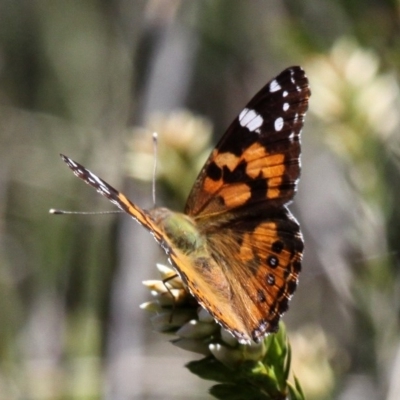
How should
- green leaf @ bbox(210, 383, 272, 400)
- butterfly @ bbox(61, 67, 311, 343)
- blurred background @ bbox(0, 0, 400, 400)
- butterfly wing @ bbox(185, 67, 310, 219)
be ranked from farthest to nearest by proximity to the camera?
blurred background @ bbox(0, 0, 400, 400) → butterfly wing @ bbox(185, 67, 310, 219) → butterfly @ bbox(61, 67, 311, 343) → green leaf @ bbox(210, 383, 272, 400)

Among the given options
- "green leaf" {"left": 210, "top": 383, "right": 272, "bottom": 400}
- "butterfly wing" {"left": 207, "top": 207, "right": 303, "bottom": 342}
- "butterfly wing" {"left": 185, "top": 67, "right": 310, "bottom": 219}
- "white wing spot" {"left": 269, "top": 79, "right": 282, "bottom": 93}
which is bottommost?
"green leaf" {"left": 210, "top": 383, "right": 272, "bottom": 400}

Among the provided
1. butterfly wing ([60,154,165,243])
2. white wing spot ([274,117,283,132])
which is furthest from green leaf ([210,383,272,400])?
white wing spot ([274,117,283,132])

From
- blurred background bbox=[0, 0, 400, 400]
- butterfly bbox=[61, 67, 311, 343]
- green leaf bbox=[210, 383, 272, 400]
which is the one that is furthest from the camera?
blurred background bbox=[0, 0, 400, 400]

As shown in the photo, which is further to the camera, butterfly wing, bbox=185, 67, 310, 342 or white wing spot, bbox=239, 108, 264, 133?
white wing spot, bbox=239, 108, 264, 133

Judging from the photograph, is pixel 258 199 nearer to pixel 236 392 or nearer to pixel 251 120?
pixel 251 120

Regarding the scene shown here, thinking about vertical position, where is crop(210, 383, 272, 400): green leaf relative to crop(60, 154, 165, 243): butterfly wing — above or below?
below

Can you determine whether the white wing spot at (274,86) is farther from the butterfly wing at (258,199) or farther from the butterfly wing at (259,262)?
the butterfly wing at (259,262)

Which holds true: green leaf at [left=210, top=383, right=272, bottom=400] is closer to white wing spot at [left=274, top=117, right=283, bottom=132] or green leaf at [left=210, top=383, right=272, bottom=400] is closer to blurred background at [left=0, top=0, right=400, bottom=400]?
blurred background at [left=0, top=0, right=400, bottom=400]
